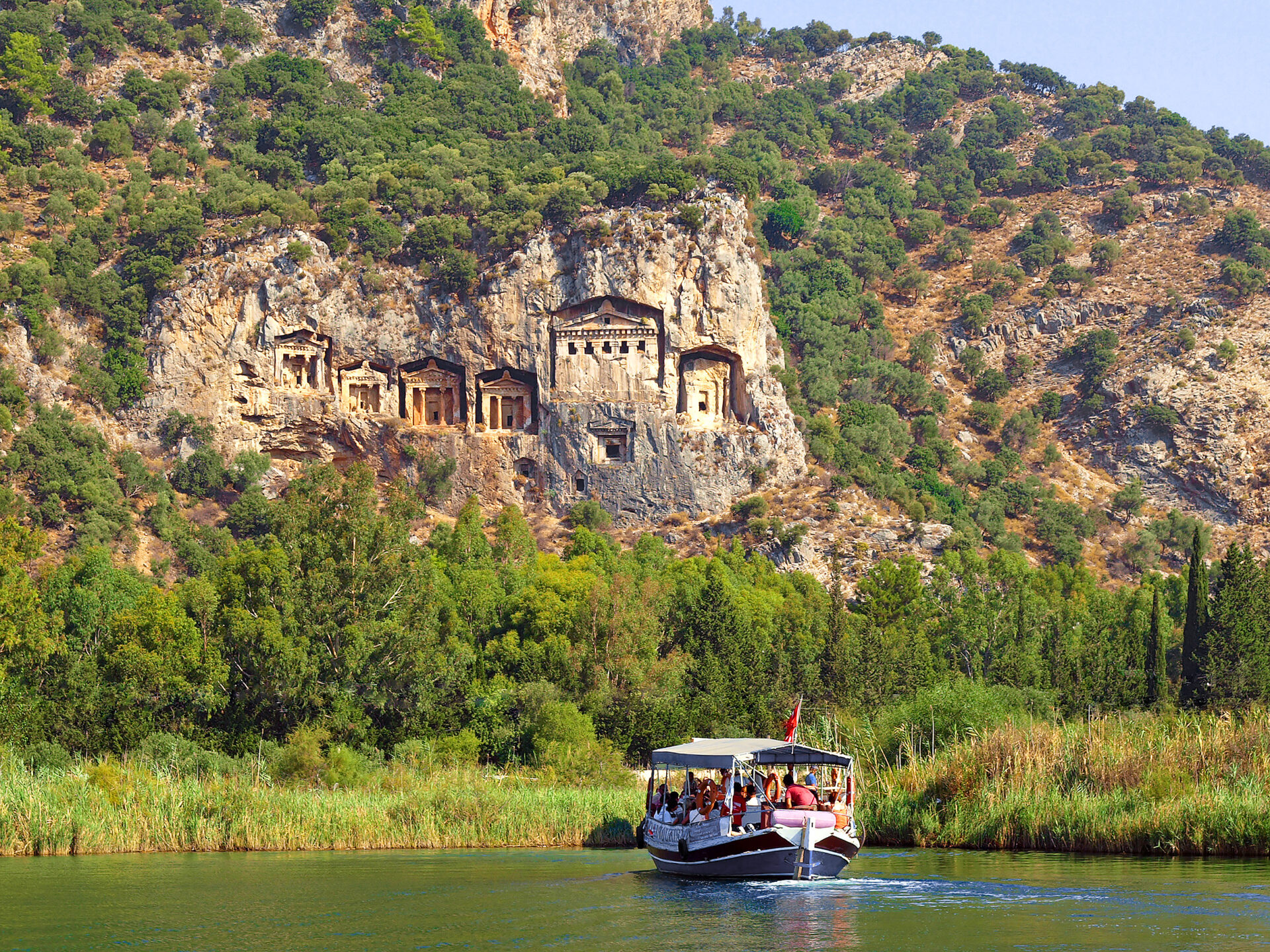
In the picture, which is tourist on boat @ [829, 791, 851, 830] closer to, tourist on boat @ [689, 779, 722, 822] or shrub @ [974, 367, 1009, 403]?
tourist on boat @ [689, 779, 722, 822]

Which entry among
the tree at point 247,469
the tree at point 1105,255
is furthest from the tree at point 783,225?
the tree at point 247,469

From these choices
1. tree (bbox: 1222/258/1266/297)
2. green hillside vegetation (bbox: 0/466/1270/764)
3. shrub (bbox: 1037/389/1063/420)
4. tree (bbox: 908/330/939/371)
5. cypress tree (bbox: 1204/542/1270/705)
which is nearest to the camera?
green hillside vegetation (bbox: 0/466/1270/764)

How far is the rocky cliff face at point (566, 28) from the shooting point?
5669 inches

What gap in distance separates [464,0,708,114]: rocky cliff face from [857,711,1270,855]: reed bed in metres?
116

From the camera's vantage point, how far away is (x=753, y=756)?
104 ft

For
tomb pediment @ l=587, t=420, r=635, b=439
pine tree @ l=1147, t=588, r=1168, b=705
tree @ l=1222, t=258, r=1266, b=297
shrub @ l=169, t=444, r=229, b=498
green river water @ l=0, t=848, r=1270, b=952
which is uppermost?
tree @ l=1222, t=258, r=1266, b=297

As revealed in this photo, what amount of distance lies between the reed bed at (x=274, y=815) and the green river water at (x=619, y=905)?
3.08ft

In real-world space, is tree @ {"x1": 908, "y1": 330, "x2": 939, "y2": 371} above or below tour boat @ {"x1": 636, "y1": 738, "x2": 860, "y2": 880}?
above

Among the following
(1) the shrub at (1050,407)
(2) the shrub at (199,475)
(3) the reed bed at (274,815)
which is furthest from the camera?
(1) the shrub at (1050,407)

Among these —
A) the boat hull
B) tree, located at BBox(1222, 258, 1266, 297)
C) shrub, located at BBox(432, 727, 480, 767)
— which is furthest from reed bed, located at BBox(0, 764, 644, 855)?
tree, located at BBox(1222, 258, 1266, 297)

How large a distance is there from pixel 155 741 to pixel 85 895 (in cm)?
1829

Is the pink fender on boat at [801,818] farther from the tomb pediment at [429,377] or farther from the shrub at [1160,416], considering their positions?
the shrub at [1160,416]

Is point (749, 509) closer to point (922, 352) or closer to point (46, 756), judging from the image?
point (922, 352)

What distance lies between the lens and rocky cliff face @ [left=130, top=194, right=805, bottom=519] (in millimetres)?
98000
